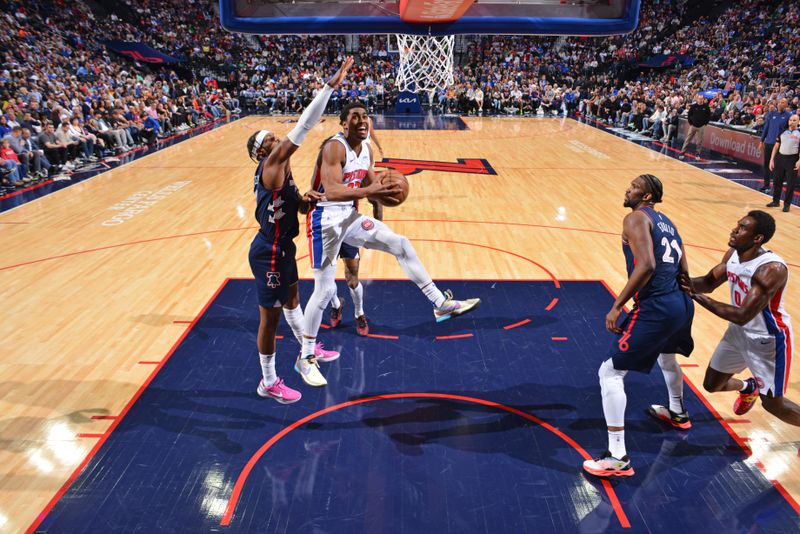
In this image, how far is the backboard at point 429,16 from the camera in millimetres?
5832

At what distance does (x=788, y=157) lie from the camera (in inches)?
352

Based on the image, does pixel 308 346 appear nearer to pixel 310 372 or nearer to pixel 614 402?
pixel 310 372

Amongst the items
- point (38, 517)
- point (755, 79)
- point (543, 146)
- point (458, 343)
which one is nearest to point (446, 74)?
point (543, 146)

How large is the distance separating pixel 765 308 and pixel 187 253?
6154 mm

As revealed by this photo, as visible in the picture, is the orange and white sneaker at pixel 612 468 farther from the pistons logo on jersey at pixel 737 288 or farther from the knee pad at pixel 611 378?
the pistons logo on jersey at pixel 737 288

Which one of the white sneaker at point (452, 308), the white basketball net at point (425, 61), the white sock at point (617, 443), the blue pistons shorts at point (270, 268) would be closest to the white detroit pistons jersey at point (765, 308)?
the white sock at point (617, 443)

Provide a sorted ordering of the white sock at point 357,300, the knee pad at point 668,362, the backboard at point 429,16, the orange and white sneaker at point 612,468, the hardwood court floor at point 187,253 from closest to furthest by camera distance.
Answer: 1. the orange and white sneaker at point 612,468
2. the knee pad at point 668,362
3. the hardwood court floor at point 187,253
4. the white sock at point 357,300
5. the backboard at point 429,16

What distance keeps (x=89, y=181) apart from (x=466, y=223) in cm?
750

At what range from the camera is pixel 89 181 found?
11.4m

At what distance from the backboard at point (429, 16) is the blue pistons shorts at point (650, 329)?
3633mm

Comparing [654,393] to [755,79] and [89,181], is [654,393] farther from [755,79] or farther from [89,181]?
[755,79]

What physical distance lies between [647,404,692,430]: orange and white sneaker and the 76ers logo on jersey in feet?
8.62

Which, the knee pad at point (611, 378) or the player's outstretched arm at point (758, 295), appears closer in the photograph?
the player's outstretched arm at point (758, 295)

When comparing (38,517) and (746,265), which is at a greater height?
(746,265)
